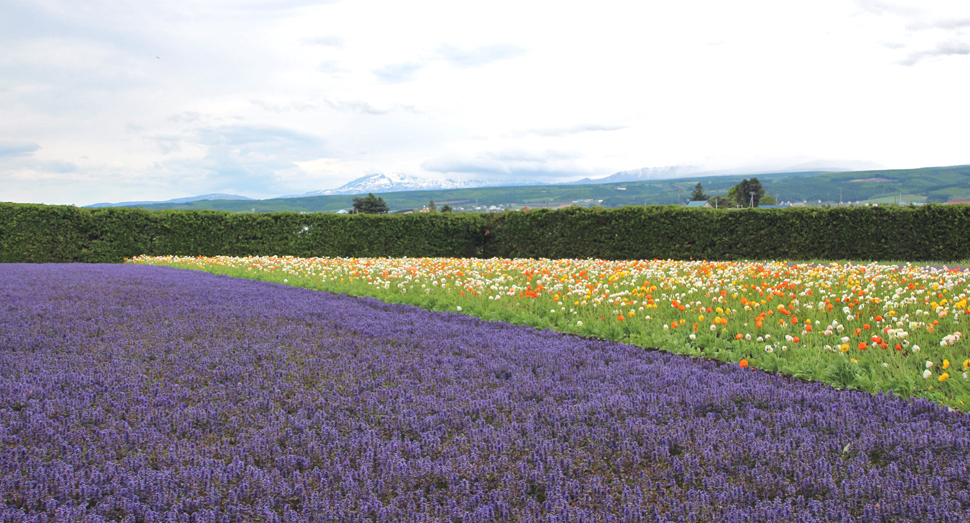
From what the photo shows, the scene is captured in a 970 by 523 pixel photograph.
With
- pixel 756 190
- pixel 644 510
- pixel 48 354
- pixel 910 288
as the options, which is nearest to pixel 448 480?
pixel 644 510

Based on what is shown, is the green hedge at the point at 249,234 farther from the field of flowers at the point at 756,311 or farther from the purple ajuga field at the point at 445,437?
the purple ajuga field at the point at 445,437

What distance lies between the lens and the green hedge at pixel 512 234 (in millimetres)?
16234

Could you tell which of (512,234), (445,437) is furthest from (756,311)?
(512,234)

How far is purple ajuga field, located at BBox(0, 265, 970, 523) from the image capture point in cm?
269

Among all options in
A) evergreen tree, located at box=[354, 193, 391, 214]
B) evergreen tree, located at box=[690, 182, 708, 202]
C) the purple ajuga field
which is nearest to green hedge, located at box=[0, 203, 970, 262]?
the purple ajuga field

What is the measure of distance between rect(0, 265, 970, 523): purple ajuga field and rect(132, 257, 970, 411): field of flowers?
1.81 feet

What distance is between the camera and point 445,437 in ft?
11.2

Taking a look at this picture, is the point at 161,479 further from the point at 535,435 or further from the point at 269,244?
the point at 269,244

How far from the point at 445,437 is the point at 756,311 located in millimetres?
4833

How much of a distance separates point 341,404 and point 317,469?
919mm

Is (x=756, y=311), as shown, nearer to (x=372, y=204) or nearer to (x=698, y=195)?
(x=372, y=204)

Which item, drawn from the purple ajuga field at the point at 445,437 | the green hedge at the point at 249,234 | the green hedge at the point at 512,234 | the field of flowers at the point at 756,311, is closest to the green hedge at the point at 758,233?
the green hedge at the point at 512,234

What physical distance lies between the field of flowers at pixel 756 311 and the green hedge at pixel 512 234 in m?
6.39

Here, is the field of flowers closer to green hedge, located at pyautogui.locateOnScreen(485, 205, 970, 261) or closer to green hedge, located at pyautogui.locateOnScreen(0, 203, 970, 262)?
green hedge, located at pyautogui.locateOnScreen(485, 205, 970, 261)
